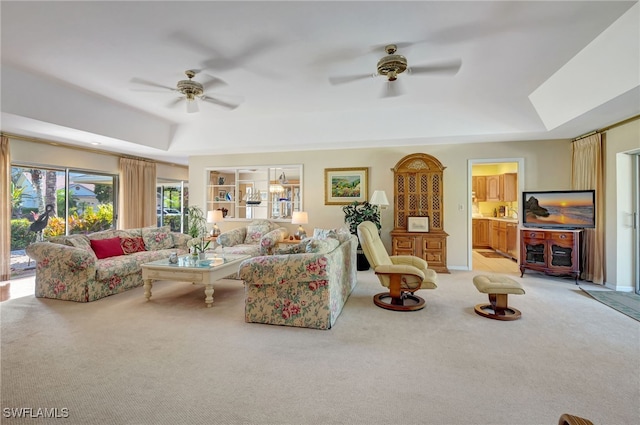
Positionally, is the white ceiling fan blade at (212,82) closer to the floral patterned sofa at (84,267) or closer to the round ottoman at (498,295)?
the floral patterned sofa at (84,267)

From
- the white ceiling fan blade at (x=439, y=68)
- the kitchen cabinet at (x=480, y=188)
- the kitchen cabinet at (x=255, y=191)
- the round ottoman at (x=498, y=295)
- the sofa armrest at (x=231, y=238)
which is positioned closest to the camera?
the white ceiling fan blade at (x=439, y=68)

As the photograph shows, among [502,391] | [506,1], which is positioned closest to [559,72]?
[506,1]

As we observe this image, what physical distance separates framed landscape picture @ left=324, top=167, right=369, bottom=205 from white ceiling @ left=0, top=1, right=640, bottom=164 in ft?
2.54

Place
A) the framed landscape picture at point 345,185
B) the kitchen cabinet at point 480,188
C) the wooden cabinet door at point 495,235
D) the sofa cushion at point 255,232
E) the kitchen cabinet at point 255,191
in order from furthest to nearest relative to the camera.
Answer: the kitchen cabinet at point 480,188 → the wooden cabinet door at point 495,235 → the kitchen cabinet at point 255,191 → the framed landscape picture at point 345,185 → the sofa cushion at point 255,232

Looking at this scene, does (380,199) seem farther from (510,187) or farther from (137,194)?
(137,194)

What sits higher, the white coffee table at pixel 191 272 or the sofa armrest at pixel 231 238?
the sofa armrest at pixel 231 238

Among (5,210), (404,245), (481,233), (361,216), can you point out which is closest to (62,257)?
(5,210)

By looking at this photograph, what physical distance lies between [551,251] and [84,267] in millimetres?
6956

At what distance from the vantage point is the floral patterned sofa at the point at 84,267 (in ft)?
12.7

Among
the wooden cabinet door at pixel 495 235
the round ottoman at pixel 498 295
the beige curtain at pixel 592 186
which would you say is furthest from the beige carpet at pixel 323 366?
the wooden cabinet door at pixel 495 235

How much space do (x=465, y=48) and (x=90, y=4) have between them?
11.1 ft

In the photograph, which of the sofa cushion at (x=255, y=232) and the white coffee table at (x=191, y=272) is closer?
the white coffee table at (x=191, y=272)

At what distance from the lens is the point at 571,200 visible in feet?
16.3

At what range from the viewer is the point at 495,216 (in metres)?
8.77
